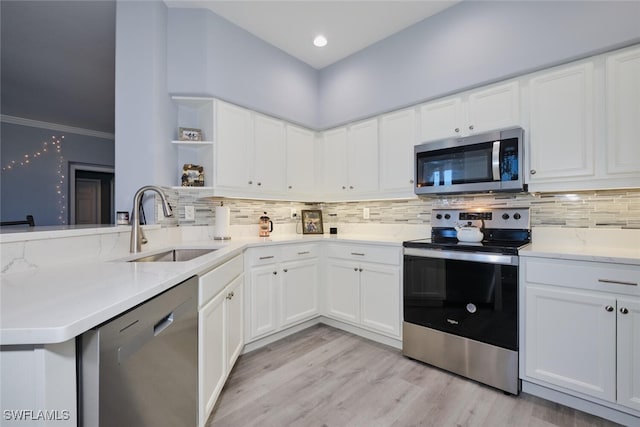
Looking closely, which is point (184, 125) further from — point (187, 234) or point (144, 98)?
point (187, 234)

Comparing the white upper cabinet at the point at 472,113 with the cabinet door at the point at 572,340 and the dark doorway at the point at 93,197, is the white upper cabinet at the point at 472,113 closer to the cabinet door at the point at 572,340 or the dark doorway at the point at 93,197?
the cabinet door at the point at 572,340

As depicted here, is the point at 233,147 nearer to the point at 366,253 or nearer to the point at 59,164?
the point at 366,253

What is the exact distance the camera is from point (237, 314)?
81.9 inches

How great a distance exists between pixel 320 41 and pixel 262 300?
2.47 m

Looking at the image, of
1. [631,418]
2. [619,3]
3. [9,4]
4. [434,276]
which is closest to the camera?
[631,418]

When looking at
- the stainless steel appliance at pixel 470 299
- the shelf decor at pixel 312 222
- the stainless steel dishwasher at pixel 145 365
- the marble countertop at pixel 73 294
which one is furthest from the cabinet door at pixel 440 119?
the stainless steel dishwasher at pixel 145 365

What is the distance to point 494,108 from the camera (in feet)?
7.29

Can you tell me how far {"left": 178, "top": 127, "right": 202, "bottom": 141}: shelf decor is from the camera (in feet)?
8.32

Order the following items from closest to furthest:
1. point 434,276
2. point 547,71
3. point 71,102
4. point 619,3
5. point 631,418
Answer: point 631,418 → point 619,3 → point 547,71 → point 434,276 → point 71,102

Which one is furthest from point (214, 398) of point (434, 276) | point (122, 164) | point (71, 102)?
point (71, 102)

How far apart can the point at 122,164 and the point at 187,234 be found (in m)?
0.74

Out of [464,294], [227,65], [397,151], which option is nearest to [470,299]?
[464,294]

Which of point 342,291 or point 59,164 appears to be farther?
point 59,164

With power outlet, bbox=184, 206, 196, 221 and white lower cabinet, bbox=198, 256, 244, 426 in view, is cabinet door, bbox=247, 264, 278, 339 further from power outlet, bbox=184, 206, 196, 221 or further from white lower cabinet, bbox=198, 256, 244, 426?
power outlet, bbox=184, 206, 196, 221
